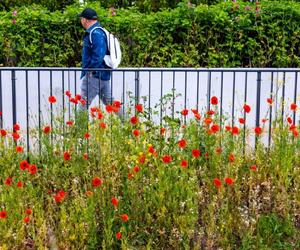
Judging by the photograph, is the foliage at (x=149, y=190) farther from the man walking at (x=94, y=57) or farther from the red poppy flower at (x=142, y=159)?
the man walking at (x=94, y=57)

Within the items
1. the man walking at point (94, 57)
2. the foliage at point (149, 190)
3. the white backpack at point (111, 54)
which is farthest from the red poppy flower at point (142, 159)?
the white backpack at point (111, 54)

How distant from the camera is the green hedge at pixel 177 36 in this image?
409 inches

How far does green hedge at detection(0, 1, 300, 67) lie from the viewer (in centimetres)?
1039

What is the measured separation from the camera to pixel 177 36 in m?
10.6

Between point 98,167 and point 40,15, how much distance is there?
5.31 metres

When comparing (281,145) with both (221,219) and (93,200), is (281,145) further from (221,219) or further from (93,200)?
(93,200)

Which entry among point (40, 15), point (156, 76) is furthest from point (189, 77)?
point (40, 15)

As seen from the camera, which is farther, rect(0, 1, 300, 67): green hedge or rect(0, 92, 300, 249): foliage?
rect(0, 1, 300, 67): green hedge

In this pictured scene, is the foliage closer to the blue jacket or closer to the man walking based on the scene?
the man walking

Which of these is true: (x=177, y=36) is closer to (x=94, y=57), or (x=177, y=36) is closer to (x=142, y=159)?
(x=94, y=57)

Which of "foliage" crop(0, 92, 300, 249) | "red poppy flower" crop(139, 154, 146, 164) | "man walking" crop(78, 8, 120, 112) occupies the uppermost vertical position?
"man walking" crop(78, 8, 120, 112)

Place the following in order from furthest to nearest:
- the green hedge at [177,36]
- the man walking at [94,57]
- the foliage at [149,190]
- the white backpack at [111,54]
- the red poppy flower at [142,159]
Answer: the green hedge at [177,36] < the white backpack at [111,54] < the man walking at [94,57] < the red poppy flower at [142,159] < the foliage at [149,190]

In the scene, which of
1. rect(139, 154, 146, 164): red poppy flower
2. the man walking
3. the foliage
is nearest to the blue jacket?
the man walking

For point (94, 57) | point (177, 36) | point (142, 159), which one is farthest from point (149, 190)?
point (177, 36)
